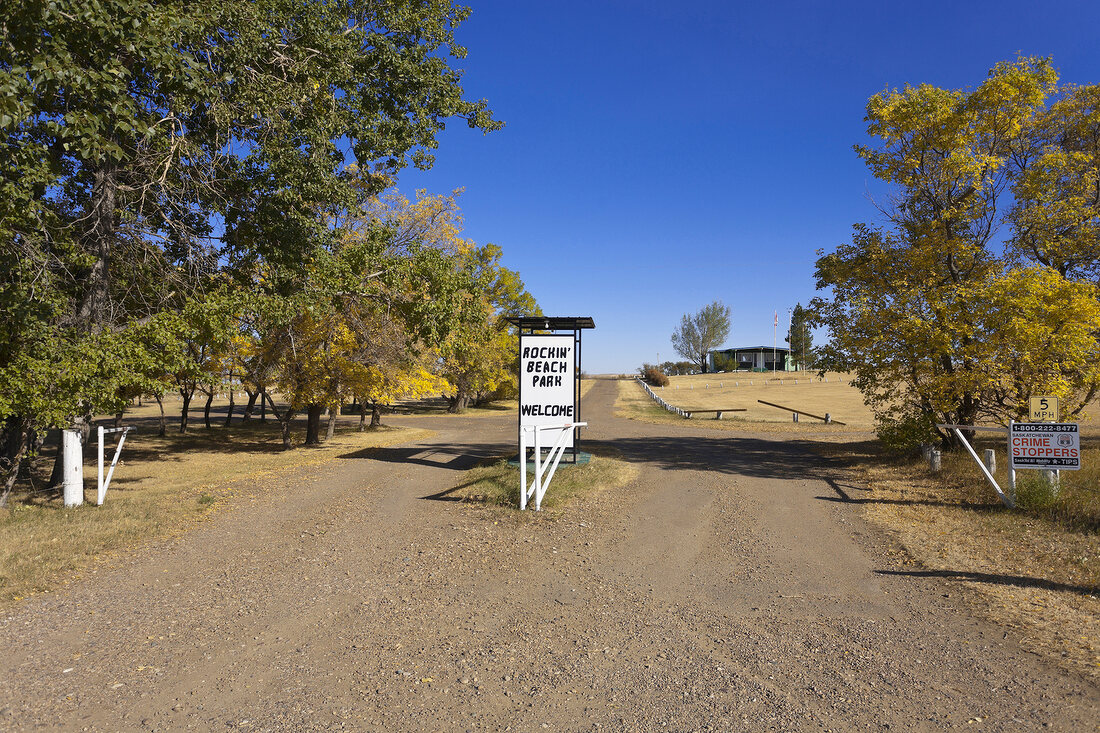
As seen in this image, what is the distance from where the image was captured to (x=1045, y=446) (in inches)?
332

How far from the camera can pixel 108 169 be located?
374 inches

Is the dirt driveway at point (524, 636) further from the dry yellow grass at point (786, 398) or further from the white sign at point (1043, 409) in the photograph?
the dry yellow grass at point (786, 398)

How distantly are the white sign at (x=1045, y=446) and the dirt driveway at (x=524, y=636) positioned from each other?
8.73 feet

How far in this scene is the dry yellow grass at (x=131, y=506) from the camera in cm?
655

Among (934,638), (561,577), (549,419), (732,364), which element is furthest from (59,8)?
(732,364)

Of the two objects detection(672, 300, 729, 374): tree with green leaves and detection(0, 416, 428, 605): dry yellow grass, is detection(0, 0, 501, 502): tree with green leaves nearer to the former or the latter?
detection(0, 416, 428, 605): dry yellow grass

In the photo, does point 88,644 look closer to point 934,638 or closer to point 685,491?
point 934,638

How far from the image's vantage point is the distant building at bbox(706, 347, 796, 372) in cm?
10256

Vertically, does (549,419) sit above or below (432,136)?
below

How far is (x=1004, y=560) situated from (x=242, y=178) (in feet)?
42.4

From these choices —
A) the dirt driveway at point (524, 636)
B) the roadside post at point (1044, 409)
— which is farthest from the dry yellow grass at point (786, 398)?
the dirt driveway at point (524, 636)

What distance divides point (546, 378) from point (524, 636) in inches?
296

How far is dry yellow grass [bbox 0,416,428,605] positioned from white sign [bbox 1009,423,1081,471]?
39.7ft

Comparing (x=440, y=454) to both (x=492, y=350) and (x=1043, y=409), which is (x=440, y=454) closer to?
(x=1043, y=409)
